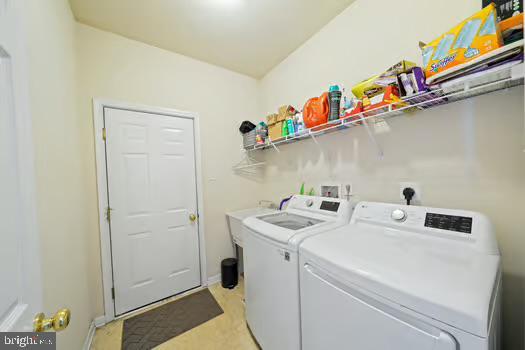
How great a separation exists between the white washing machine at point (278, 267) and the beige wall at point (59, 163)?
110cm

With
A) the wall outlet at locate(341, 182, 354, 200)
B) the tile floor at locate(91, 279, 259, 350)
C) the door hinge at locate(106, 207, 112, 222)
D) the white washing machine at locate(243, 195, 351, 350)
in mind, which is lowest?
the tile floor at locate(91, 279, 259, 350)

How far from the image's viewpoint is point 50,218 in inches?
39.4

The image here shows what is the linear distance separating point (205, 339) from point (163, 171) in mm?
1640

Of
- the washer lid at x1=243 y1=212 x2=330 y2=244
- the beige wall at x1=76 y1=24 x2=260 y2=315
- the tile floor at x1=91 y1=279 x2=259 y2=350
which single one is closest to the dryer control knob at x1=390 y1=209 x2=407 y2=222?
the washer lid at x1=243 y1=212 x2=330 y2=244

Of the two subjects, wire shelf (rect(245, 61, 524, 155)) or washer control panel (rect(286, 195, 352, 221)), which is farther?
washer control panel (rect(286, 195, 352, 221))

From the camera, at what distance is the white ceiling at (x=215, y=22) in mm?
1599

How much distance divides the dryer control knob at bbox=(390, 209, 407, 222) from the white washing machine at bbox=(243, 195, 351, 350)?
1.05 ft

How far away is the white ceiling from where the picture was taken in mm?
1599

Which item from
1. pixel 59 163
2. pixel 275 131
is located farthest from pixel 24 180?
pixel 275 131

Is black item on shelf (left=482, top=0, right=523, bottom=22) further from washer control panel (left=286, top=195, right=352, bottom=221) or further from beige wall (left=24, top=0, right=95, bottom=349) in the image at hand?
beige wall (left=24, top=0, right=95, bottom=349)

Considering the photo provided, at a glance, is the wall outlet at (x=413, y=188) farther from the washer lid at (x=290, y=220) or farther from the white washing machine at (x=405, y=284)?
the washer lid at (x=290, y=220)

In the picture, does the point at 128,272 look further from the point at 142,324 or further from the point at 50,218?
the point at 50,218

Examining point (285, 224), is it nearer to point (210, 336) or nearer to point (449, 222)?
point (449, 222)

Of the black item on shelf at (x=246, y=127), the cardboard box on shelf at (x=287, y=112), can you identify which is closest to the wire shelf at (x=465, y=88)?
the cardboard box on shelf at (x=287, y=112)
